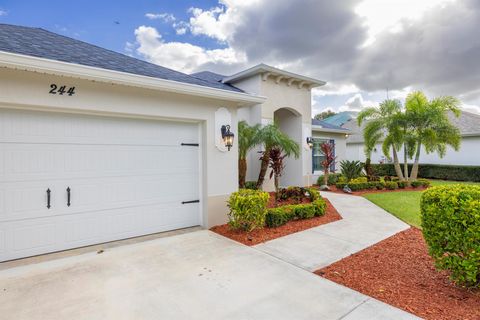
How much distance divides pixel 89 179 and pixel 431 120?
48.9 feet

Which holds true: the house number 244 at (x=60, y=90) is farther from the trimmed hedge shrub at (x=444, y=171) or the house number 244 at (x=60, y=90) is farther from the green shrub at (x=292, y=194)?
the trimmed hedge shrub at (x=444, y=171)

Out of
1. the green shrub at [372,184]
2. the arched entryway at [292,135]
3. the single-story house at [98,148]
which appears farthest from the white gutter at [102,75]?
the green shrub at [372,184]

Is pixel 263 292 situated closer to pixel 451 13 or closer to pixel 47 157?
pixel 47 157

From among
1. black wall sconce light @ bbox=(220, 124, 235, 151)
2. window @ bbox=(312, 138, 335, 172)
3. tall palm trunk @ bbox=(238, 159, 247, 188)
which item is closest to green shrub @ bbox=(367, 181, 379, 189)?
window @ bbox=(312, 138, 335, 172)

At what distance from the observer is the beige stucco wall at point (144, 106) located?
4.10 meters

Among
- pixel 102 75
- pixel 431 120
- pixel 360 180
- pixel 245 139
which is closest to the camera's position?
pixel 102 75

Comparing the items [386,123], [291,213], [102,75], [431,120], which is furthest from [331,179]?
[102,75]

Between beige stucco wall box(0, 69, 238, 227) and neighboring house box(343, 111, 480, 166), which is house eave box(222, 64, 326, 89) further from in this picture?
neighboring house box(343, 111, 480, 166)

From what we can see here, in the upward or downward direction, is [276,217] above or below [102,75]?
below

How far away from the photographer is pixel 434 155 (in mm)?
18734

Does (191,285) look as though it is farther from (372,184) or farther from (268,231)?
(372,184)

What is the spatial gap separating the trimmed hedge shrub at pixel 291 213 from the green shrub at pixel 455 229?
315 centimetres

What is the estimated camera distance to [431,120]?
1289 cm

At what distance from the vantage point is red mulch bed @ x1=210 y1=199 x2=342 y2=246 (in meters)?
5.33
